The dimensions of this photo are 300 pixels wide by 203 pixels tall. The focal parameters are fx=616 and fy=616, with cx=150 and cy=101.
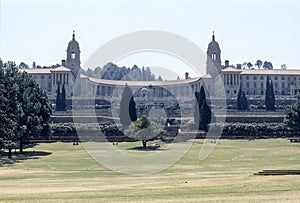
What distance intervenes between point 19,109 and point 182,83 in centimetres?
9305

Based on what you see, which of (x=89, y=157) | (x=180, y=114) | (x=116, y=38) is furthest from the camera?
(x=180, y=114)

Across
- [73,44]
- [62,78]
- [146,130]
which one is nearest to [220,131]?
[146,130]

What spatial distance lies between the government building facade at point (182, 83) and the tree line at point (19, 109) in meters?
73.4

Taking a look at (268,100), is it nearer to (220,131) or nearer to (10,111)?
(220,131)

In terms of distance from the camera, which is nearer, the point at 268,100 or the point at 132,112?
the point at 132,112

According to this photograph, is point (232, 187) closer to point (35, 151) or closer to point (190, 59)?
point (190, 59)

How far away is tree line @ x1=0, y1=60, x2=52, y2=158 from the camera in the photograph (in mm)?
56469

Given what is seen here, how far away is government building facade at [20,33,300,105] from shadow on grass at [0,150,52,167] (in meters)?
78.4

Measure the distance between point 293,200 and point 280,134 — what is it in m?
61.2

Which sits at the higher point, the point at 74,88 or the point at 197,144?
the point at 74,88

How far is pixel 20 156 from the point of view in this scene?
197 feet

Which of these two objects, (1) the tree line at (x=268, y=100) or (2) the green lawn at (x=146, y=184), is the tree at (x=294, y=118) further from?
(1) the tree line at (x=268, y=100)

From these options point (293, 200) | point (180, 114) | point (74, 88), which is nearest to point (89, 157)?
point (293, 200)

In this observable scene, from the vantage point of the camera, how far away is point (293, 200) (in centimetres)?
2423
